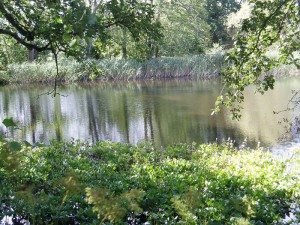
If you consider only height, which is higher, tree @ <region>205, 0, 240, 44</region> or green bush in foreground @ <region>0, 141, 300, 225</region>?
tree @ <region>205, 0, 240, 44</region>

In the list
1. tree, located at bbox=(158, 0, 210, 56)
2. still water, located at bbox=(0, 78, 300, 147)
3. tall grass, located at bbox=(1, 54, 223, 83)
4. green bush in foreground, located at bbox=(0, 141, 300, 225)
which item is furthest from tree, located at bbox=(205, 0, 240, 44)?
green bush in foreground, located at bbox=(0, 141, 300, 225)

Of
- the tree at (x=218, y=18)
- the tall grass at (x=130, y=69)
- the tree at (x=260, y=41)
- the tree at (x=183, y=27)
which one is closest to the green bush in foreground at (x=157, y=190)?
the tree at (x=260, y=41)

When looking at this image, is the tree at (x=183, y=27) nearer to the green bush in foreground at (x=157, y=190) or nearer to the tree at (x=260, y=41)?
the tree at (x=260, y=41)

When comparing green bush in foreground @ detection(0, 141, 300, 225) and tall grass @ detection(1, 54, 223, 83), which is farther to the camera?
tall grass @ detection(1, 54, 223, 83)

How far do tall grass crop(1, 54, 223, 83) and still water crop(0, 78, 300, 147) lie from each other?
664 centimetres

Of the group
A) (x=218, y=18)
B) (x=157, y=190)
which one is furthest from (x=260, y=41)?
(x=218, y=18)

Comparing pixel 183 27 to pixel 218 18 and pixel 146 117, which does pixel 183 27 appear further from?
pixel 146 117

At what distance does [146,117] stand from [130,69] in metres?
15.7

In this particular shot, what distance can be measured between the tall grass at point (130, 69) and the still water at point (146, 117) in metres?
6.64

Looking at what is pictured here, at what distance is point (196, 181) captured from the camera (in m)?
4.86

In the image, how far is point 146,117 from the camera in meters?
14.7

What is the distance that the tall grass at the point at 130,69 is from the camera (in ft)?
94.9

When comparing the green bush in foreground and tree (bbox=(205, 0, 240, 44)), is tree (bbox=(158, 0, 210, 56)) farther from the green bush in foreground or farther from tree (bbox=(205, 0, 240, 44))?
the green bush in foreground

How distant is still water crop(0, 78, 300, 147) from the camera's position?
1159 centimetres
